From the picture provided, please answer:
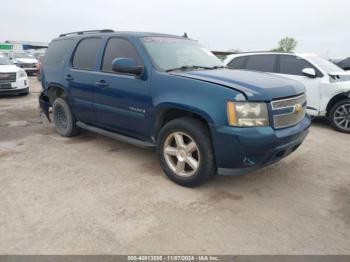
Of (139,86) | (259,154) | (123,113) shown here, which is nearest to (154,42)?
(139,86)

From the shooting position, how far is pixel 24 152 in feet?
15.6

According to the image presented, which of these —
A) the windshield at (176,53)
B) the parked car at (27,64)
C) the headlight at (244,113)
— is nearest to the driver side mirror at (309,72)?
the windshield at (176,53)

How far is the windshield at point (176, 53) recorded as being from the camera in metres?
3.92

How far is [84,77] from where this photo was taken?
4.68 metres

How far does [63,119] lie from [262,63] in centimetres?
496

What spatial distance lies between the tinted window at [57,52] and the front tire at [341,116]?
18.3ft

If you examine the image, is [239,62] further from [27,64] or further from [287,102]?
[27,64]

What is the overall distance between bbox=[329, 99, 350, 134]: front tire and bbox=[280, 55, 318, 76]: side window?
1.08 metres

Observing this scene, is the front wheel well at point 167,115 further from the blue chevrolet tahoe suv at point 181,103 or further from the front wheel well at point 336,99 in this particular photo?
the front wheel well at point 336,99

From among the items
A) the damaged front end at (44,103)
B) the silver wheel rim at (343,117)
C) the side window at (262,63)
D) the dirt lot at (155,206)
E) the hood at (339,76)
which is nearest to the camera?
the dirt lot at (155,206)

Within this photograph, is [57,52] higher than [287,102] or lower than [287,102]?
higher

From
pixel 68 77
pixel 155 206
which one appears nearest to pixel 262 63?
pixel 68 77

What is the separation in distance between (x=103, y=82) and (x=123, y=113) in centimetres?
60

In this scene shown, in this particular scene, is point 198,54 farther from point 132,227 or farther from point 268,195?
point 132,227
